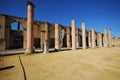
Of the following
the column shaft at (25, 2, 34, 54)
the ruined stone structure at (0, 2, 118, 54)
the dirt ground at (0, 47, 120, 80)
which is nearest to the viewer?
the dirt ground at (0, 47, 120, 80)

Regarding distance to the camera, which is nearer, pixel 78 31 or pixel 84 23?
pixel 84 23

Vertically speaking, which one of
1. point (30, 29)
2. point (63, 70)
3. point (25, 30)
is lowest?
point (63, 70)

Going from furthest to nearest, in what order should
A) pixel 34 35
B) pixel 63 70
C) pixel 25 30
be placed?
pixel 34 35, pixel 25 30, pixel 63 70

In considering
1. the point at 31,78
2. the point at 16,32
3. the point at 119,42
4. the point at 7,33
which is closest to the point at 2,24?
the point at 7,33

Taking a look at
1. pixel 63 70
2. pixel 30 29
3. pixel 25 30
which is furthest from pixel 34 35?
pixel 63 70

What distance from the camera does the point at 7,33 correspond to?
69.1 ft

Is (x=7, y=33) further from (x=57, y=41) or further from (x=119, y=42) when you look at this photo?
(x=119, y=42)

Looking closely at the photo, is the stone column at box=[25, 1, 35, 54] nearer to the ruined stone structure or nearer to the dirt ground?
→ the ruined stone structure

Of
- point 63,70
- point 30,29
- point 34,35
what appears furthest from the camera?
point 34,35

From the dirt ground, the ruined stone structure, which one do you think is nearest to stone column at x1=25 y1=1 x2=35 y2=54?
the ruined stone structure

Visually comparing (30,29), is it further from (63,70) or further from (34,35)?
(34,35)

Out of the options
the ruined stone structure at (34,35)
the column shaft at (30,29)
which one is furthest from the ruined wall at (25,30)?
the column shaft at (30,29)

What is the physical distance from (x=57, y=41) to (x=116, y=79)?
47.9ft

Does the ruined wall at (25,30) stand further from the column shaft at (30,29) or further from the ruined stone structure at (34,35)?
the column shaft at (30,29)
